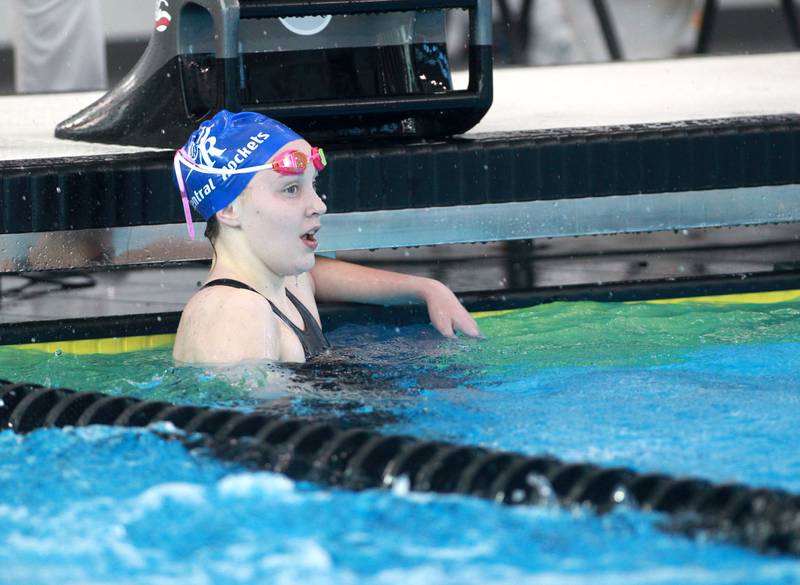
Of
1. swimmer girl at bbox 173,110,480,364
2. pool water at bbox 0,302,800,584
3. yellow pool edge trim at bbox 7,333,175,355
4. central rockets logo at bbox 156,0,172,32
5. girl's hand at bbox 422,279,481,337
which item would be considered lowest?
pool water at bbox 0,302,800,584

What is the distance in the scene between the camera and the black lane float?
1.95 m

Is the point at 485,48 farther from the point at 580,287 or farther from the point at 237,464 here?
the point at 237,464

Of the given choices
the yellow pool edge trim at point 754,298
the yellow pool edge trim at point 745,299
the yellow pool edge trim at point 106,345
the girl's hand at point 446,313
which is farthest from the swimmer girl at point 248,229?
the yellow pool edge trim at point 754,298

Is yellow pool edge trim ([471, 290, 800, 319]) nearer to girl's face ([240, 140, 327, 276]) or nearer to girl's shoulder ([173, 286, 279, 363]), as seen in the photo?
girl's face ([240, 140, 327, 276])

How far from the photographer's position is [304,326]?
3008mm

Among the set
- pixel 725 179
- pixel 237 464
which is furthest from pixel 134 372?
pixel 725 179

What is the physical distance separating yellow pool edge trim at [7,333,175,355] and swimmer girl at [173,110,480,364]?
A: 0.63 metres

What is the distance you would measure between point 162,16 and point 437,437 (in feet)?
6.49

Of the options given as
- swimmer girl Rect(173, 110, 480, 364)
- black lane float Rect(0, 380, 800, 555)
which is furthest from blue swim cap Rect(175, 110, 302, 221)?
black lane float Rect(0, 380, 800, 555)

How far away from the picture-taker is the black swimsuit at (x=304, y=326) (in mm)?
2752

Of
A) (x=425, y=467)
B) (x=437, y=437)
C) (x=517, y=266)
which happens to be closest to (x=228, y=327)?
(x=437, y=437)

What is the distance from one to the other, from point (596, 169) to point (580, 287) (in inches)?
13.9

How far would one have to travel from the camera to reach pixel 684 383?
9.25ft

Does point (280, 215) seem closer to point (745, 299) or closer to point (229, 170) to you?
point (229, 170)
